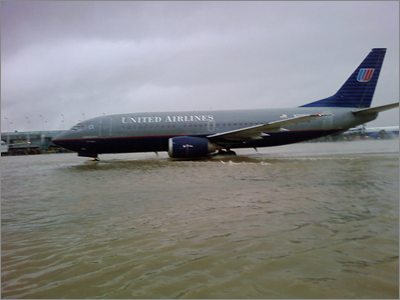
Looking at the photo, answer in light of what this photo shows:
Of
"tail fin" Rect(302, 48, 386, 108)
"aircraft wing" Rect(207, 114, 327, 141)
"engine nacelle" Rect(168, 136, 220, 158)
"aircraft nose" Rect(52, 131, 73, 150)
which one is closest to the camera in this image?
"aircraft wing" Rect(207, 114, 327, 141)

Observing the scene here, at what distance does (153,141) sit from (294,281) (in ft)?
45.9

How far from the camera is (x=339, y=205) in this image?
4.52 meters

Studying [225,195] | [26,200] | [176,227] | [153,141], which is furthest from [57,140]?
[176,227]

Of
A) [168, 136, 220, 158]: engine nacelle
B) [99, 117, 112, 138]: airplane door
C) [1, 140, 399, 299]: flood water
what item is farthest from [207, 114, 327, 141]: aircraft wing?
[1, 140, 399, 299]: flood water

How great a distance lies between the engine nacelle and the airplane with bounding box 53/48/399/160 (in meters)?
0.19

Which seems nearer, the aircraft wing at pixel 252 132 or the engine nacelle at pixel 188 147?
the aircraft wing at pixel 252 132

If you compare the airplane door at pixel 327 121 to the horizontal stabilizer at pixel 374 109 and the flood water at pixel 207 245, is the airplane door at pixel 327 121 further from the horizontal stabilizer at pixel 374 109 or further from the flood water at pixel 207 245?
the flood water at pixel 207 245

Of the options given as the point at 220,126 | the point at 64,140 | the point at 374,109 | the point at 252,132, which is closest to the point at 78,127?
→ the point at 64,140

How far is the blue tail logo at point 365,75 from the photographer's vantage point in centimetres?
1625

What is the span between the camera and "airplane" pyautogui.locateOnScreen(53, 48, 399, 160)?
15.6m

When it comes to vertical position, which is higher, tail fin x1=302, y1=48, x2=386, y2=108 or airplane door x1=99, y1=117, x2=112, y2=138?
tail fin x1=302, y1=48, x2=386, y2=108

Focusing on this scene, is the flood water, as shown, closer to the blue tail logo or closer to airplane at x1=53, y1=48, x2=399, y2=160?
airplane at x1=53, y1=48, x2=399, y2=160

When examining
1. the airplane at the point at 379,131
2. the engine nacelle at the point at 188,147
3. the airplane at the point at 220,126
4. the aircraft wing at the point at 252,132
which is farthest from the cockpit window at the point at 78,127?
the airplane at the point at 379,131

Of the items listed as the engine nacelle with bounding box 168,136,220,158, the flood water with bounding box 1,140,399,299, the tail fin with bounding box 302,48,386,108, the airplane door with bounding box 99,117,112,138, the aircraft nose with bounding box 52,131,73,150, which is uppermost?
the tail fin with bounding box 302,48,386,108
